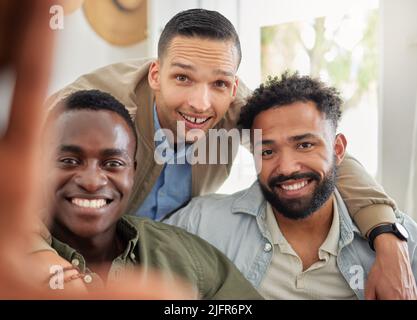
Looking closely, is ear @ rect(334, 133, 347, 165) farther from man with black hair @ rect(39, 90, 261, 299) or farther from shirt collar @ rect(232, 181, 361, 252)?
man with black hair @ rect(39, 90, 261, 299)

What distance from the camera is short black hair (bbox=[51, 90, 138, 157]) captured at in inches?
46.5

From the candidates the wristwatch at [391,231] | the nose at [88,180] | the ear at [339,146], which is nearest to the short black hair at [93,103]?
the nose at [88,180]

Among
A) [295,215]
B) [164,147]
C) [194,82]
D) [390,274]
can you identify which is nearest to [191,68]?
[194,82]

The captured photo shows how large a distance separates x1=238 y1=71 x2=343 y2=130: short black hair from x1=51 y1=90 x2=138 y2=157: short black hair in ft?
0.88

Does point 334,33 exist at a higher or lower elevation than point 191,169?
higher

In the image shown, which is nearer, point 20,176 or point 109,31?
point 20,176

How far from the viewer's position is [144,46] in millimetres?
1276

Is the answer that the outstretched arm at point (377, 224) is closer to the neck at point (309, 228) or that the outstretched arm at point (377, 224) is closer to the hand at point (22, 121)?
the neck at point (309, 228)

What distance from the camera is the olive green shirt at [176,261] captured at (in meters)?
1.20

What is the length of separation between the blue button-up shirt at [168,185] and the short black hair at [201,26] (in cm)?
19

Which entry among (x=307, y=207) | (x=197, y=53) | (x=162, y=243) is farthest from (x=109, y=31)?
(x=307, y=207)
